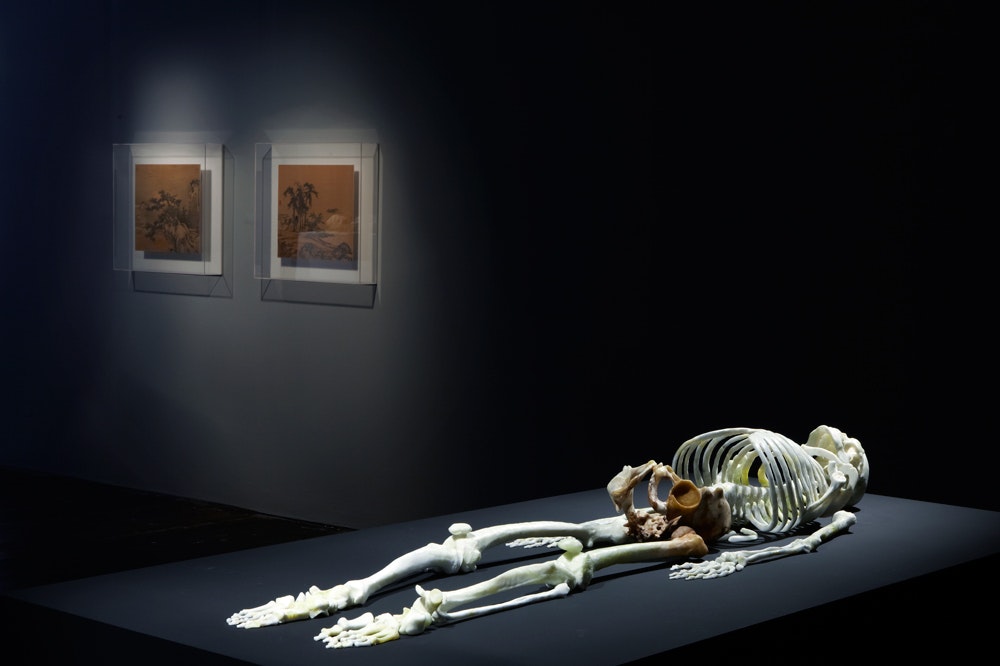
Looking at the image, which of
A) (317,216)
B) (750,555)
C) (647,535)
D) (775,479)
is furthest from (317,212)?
(750,555)

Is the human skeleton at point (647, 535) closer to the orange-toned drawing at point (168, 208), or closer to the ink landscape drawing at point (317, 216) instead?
the ink landscape drawing at point (317, 216)

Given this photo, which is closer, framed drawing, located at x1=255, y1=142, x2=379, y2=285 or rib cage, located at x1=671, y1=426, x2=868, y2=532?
rib cage, located at x1=671, y1=426, x2=868, y2=532

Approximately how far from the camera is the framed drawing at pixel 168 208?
823cm

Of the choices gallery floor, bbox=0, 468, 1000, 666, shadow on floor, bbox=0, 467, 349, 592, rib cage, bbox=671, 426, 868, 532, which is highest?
rib cage, bbox=671, 426, 868, 532

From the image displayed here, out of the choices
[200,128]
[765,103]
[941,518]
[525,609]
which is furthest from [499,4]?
[525,609]

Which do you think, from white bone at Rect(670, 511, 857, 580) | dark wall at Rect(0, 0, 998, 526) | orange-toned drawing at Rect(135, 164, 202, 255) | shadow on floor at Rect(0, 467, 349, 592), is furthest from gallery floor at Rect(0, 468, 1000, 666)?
orange-toned drawing at Rect(135, 164, 202, 255)

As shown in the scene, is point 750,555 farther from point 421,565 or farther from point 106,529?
point 106,529

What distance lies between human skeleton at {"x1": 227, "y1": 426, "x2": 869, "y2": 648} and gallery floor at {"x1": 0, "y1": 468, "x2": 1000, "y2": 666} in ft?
0.17

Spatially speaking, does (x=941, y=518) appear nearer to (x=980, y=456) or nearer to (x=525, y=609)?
(x=980, y=456)

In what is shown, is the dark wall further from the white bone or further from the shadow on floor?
the white bone

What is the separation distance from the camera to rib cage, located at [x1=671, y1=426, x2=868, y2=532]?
3869mm

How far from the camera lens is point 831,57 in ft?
19.2

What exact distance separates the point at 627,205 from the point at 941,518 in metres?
2.54

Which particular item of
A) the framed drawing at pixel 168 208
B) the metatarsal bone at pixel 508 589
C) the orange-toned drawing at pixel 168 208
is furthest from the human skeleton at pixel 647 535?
the orange-toned drawing at pixel 168 208
